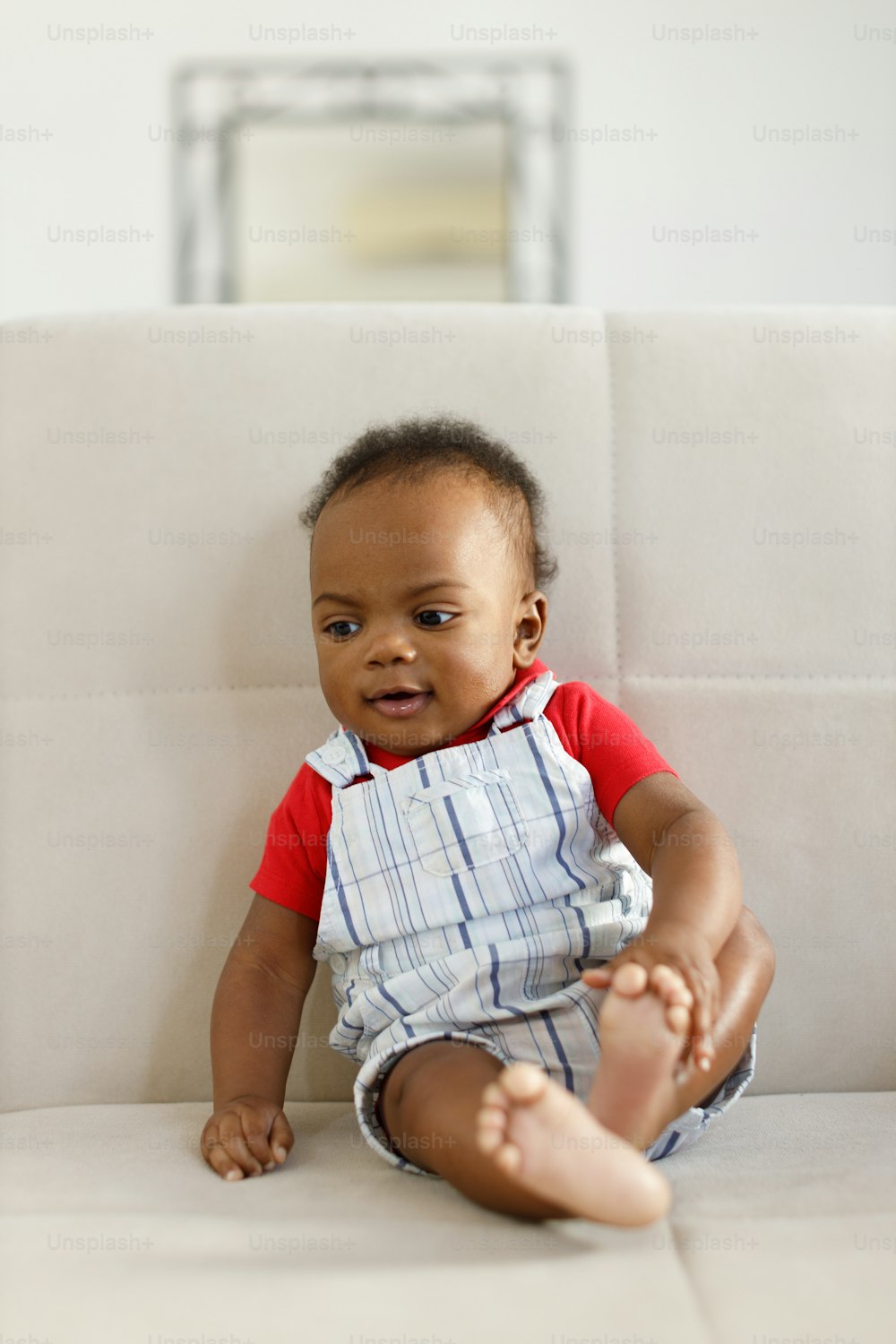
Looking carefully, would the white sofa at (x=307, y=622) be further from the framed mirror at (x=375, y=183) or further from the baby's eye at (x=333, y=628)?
the framed mirror at (x=375, y=183)

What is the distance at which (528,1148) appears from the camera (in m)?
0.70

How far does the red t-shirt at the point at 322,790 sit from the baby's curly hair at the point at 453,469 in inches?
5.8

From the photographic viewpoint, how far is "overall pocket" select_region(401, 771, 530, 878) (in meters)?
1.02

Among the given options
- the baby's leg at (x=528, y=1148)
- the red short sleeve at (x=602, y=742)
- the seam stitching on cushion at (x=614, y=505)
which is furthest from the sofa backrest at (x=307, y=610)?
the baby's leg at (x=528, y=1148)

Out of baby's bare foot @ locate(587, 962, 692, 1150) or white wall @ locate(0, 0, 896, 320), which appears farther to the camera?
white wall @ locate(0, 0, 896, 320)

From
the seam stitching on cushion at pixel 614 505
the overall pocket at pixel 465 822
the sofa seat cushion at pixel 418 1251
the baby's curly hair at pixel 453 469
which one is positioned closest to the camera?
the sofa seat cushion at pixel 418 1251

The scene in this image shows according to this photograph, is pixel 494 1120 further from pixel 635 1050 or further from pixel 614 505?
pixel 614 505

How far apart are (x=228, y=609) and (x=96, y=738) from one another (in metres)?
0.19

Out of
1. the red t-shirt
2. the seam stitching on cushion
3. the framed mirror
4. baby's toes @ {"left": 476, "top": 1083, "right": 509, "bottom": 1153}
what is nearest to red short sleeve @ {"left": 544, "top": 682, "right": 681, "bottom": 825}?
the red t-shirt

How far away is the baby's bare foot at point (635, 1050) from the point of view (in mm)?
738

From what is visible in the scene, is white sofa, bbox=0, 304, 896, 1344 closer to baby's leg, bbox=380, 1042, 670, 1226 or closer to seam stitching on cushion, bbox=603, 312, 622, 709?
seam stitching on cushion, bbox=603, 312, 622, 709

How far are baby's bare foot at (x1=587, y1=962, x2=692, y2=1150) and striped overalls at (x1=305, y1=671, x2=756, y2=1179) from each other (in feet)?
0.48

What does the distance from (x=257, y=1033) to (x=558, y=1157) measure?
42cm

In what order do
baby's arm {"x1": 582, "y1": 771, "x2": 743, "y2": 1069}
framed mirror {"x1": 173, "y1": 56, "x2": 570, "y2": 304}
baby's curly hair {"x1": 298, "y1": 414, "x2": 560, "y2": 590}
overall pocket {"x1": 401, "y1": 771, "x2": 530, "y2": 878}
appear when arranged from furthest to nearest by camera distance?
framed mirror {"x1": 173, "y1": 56, "x2": 570, "y2": 304}, baby's curly hair {"x1": 298, "y1": 414, "x2": 560, "y2": 590}, overall pocket {"x1": 401, "y1": 771, "x2": 530, "y2": 878}, baby's arm {"x1": 582, "y1": 771, "x2": 743, "y2": 1069}
